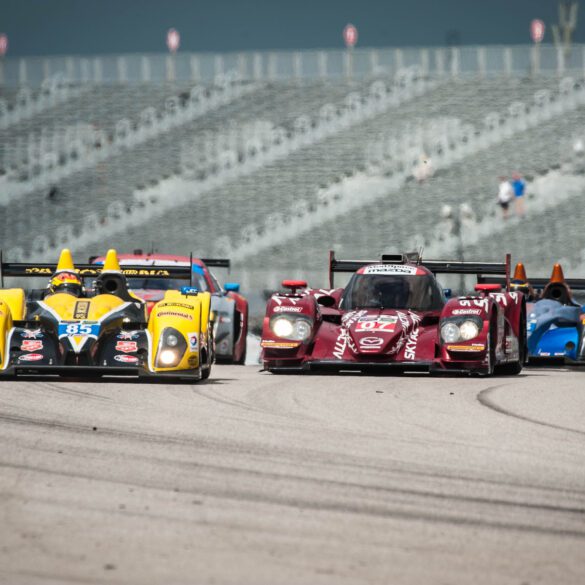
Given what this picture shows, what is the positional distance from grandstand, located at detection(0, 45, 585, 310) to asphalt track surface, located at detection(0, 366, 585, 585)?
2603cm

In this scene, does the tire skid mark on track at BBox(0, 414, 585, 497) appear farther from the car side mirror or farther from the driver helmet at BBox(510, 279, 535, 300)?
the driver helmet at BBox(510, 279, 535, 300)

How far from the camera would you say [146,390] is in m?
10.2

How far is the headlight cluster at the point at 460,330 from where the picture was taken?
1241cm

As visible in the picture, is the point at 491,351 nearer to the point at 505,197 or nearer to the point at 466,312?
the point at 466,312

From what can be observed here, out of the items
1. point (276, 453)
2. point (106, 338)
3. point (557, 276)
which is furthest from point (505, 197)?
point (276, 453)

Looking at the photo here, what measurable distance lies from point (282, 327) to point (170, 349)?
2.06 metres

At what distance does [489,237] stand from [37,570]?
102 ft

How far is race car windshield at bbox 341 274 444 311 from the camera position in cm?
1346

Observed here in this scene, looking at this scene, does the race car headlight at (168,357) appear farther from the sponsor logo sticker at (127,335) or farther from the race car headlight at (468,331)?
the race car headlight at (468,331)

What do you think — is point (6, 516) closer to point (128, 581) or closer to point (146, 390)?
point (128, 581)

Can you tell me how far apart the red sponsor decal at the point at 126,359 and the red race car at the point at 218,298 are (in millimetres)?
3429

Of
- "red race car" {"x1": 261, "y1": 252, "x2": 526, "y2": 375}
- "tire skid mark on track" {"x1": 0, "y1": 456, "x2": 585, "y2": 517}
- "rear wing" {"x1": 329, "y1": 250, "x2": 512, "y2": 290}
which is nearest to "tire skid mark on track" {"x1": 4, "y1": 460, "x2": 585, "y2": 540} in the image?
"tire skid mark on track" {"x1": 0, "y1": 456, "x2": 585, "y2": 517}

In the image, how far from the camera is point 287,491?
5629 millimetres

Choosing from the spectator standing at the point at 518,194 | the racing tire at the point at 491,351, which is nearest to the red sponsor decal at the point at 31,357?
the racing tire at the point at 491,351
